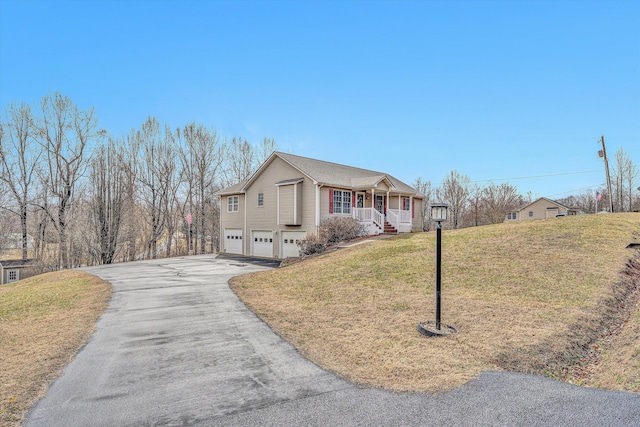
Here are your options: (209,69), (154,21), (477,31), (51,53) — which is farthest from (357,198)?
(51,53)

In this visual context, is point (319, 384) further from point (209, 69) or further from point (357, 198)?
point (209, 69)

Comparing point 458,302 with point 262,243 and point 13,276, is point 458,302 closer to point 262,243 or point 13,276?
point 262,243

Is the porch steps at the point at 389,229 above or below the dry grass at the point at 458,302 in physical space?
above

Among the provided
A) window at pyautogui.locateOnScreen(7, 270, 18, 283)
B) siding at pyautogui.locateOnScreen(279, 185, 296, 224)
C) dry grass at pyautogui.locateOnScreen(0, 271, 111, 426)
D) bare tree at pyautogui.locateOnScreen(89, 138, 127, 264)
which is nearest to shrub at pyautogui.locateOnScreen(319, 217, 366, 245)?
Answer: siding at pyautogui.locateOnScreen(279, 185, 296, 224)

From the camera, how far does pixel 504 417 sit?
10.6 ft

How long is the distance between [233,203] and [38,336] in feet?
65.4

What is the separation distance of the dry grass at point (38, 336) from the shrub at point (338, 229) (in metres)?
10.6

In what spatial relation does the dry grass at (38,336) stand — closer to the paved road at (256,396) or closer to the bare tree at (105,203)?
the paved road at (256,396)

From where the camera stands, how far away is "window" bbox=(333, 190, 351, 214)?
2038cm

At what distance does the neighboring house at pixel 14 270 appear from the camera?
24.7m

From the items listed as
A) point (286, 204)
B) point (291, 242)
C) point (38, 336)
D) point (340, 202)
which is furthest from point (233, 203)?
point (38, 336)

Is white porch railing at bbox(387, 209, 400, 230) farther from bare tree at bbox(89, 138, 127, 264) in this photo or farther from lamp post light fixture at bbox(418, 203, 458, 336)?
bare tree at bbox(89, 138, 127, 264)

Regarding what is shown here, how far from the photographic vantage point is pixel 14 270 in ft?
82.3

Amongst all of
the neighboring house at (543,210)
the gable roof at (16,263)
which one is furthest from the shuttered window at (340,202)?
the neighboring house at (543,210)
